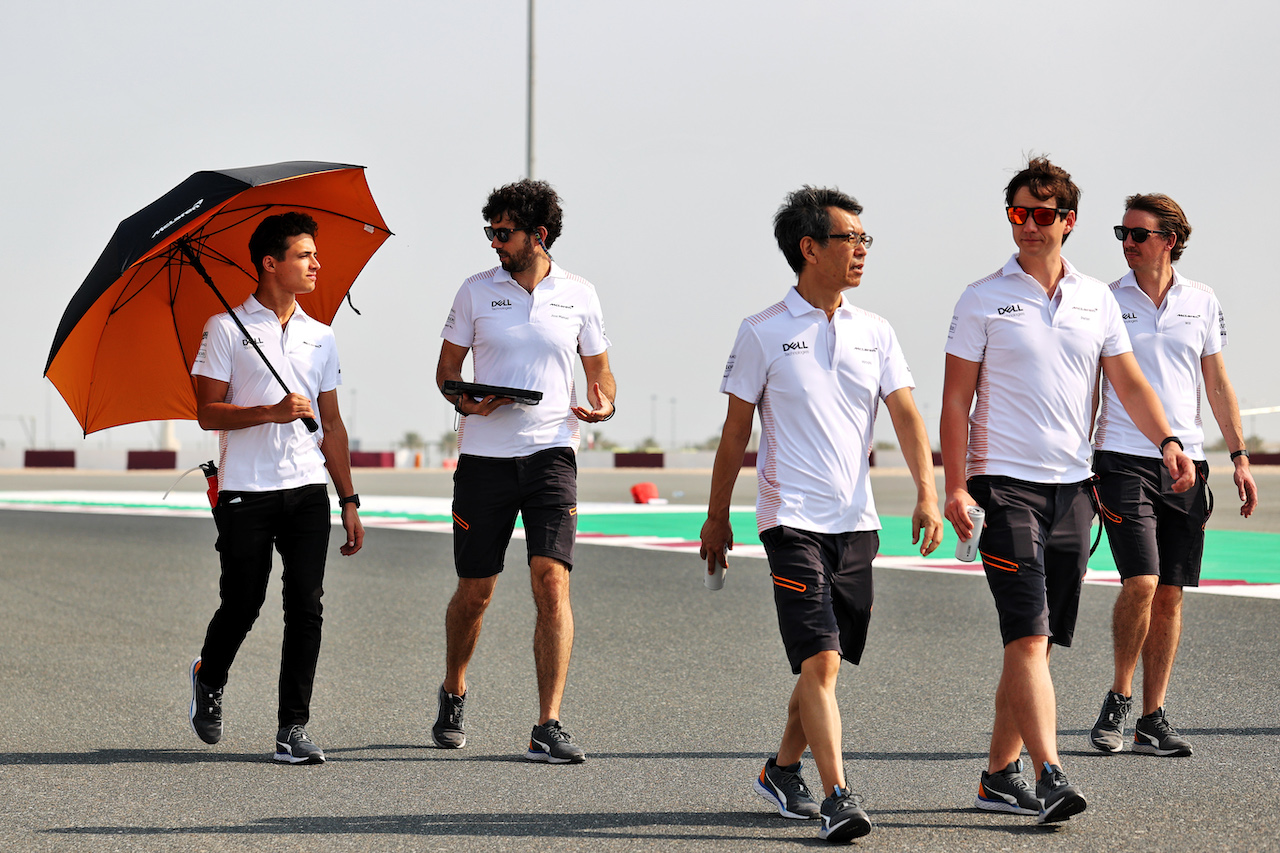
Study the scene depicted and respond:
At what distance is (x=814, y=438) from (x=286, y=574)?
7.16 ft

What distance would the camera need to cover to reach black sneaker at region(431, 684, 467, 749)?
209 inches

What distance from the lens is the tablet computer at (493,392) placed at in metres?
5.22

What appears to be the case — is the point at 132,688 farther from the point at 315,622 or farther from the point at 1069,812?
the point at 1069,812


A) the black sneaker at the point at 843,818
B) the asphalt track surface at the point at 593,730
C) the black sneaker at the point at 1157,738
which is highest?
the black sneaker at the point at 843,818

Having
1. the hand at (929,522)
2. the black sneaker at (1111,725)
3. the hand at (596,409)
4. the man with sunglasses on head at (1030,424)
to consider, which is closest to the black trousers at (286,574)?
the hand at (596,409)

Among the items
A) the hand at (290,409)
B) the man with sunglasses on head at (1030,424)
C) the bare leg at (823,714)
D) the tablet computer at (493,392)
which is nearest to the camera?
the bare leg at (823,714)

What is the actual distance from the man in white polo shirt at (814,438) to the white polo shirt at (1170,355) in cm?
139

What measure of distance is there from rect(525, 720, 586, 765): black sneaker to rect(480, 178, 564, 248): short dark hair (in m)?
1.91

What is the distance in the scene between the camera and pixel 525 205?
541 cm

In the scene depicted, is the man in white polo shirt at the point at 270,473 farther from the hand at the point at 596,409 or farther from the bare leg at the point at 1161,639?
the bare leg at the point at 1161,639

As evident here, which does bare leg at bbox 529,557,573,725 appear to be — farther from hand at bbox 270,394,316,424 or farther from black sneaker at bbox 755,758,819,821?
black sneaker at bbox 755,758,819,821

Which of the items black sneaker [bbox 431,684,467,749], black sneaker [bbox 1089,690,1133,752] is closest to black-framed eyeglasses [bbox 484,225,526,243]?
black sneaker [bbox 431,684,467,749]

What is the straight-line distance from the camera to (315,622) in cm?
521

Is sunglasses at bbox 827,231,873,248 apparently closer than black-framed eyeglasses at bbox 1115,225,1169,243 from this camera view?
Yes
